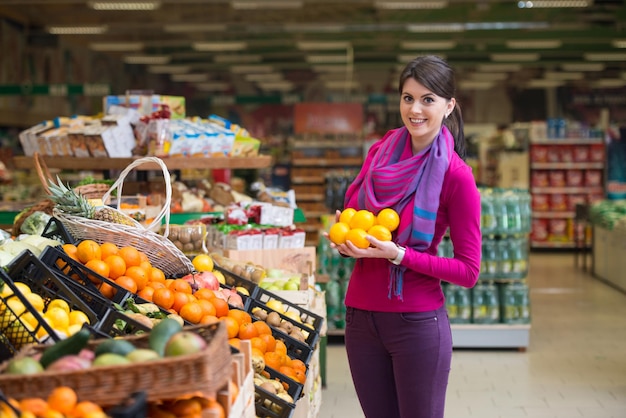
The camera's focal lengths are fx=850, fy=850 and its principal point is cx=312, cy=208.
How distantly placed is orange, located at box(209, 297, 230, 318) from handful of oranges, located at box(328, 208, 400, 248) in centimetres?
75

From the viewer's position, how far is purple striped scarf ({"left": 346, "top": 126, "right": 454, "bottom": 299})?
8.57 feet

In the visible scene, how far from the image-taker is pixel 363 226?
2639 millimetres

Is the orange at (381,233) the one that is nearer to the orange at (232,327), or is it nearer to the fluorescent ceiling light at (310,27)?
the orange at (232,327)

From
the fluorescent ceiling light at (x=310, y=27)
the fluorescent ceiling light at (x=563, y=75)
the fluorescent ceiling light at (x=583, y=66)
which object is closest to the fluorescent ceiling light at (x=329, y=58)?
the fluorescent ceiling light at (x=310, y=27)

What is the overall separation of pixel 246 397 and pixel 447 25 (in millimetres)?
14094

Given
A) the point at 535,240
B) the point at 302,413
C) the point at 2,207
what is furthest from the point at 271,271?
the point at 535,240

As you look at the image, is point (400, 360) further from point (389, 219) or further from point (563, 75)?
point (563, 75)

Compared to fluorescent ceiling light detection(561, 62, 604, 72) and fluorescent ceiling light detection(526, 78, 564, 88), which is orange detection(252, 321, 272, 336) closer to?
fluorescent ceiling light detection(561, 62, 604, 72)

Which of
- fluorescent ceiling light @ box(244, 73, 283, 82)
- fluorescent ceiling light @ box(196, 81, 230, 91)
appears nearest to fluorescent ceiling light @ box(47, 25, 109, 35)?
fluorescent ceiling light @ box(244, 73, 283, 82)

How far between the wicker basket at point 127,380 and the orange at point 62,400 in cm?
3

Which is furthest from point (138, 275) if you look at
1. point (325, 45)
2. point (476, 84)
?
point (476, 84)

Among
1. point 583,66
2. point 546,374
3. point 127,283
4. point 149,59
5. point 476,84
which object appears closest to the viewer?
point 127,283

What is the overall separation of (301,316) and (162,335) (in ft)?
6.92

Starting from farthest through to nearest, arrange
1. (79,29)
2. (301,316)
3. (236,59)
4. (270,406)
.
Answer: (236,59)
(79,29)
(301,316)
(270,406)
